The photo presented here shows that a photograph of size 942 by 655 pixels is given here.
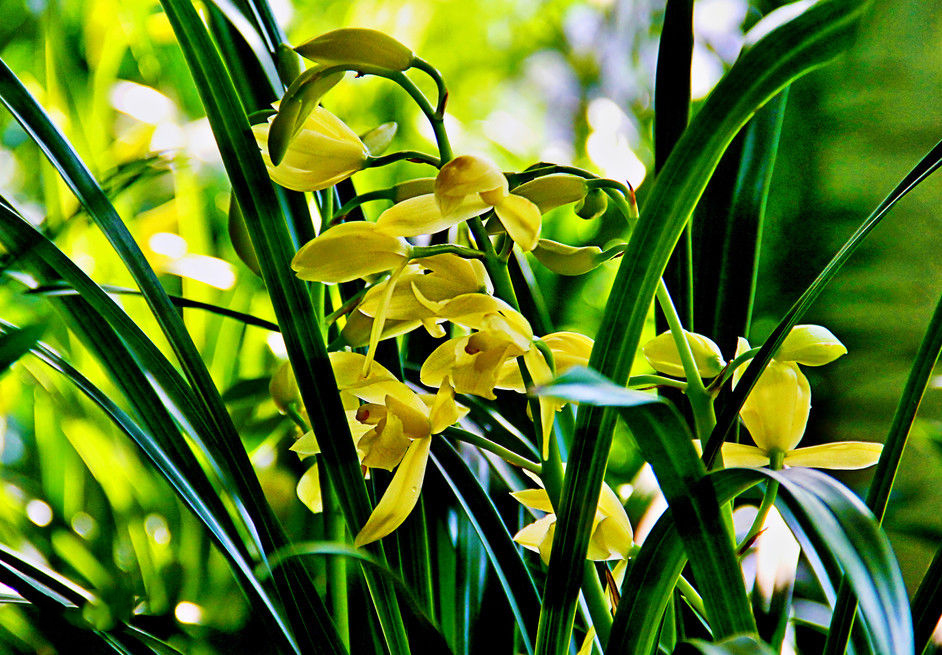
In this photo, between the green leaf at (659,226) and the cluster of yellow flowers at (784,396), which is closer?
the green leaf at (659,226)

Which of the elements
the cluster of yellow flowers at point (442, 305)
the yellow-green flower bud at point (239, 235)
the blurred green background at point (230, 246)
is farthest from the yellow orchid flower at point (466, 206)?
the blurred green background at point (230, 246)

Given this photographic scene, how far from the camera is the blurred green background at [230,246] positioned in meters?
0.68

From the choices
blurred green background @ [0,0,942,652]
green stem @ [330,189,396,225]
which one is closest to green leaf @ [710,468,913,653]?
green stem @ [330,189,396,225]

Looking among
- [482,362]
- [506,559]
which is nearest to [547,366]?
[482,362]

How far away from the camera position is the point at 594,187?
33 cm

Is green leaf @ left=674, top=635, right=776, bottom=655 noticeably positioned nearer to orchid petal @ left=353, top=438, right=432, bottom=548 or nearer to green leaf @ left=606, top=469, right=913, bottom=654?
green leaf @ left=606, top=469, right=913, bottom=654

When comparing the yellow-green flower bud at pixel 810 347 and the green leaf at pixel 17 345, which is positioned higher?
the yellow-green flower bud at pixel 810 347

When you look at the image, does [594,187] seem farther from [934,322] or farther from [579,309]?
[579,309]

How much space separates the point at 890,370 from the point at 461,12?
2.65 feet

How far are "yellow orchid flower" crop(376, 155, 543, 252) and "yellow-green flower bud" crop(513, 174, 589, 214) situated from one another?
0.10ft

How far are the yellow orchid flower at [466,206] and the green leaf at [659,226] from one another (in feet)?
0.17

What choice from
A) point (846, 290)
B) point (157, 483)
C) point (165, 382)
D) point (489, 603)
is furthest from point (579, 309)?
point (165, 382)

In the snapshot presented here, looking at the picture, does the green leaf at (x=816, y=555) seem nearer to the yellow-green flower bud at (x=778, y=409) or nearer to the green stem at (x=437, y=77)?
the yellow-green flower bud at (x=778, y=409)

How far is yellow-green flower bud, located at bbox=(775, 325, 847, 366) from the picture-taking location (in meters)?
0.34
